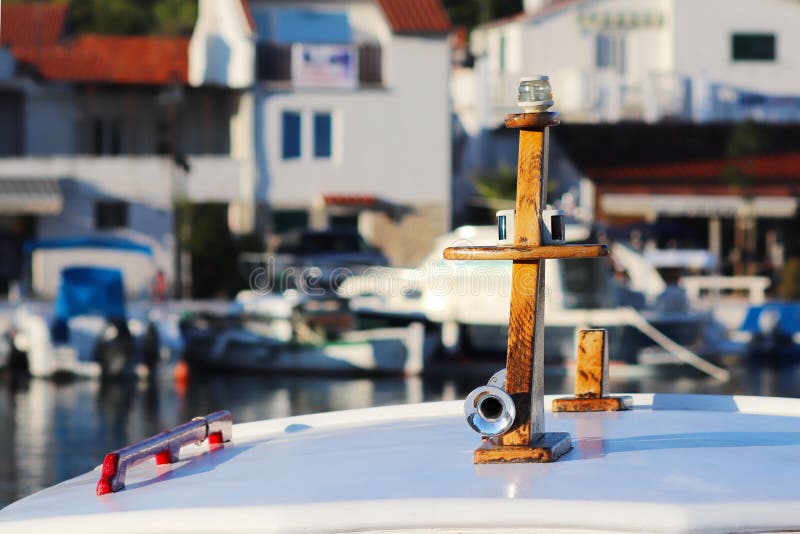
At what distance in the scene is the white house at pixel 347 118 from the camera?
4088cm

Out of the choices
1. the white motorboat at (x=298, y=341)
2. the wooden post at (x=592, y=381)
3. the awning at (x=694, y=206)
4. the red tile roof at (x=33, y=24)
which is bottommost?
the white motorboat at (x=298, y=341)

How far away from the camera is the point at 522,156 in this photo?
12.5 feet

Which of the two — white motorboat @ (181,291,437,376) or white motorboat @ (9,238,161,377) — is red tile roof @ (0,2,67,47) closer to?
white motorboat @ (9,238,161,377)

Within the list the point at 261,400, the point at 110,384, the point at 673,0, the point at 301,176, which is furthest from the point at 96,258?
the point at 673,0

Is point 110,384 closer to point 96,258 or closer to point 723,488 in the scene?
point 96,258

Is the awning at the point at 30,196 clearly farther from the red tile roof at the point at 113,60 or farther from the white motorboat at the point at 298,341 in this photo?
the white motorboat at the point at 298,341

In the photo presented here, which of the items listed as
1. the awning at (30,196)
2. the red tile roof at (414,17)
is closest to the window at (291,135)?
the red tile roof at (414,17)

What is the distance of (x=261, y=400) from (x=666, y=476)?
20.6 meters

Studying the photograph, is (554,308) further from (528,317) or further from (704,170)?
(528,317)

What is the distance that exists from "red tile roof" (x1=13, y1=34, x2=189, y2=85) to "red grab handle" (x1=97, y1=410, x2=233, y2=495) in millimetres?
36424

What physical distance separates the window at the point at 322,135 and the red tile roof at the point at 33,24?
13038 millimetres

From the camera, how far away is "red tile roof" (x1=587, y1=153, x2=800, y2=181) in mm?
42719

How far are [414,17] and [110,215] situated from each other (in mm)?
9415

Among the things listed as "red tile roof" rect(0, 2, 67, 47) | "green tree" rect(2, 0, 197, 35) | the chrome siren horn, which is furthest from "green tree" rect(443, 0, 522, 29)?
the chrome siren horn
